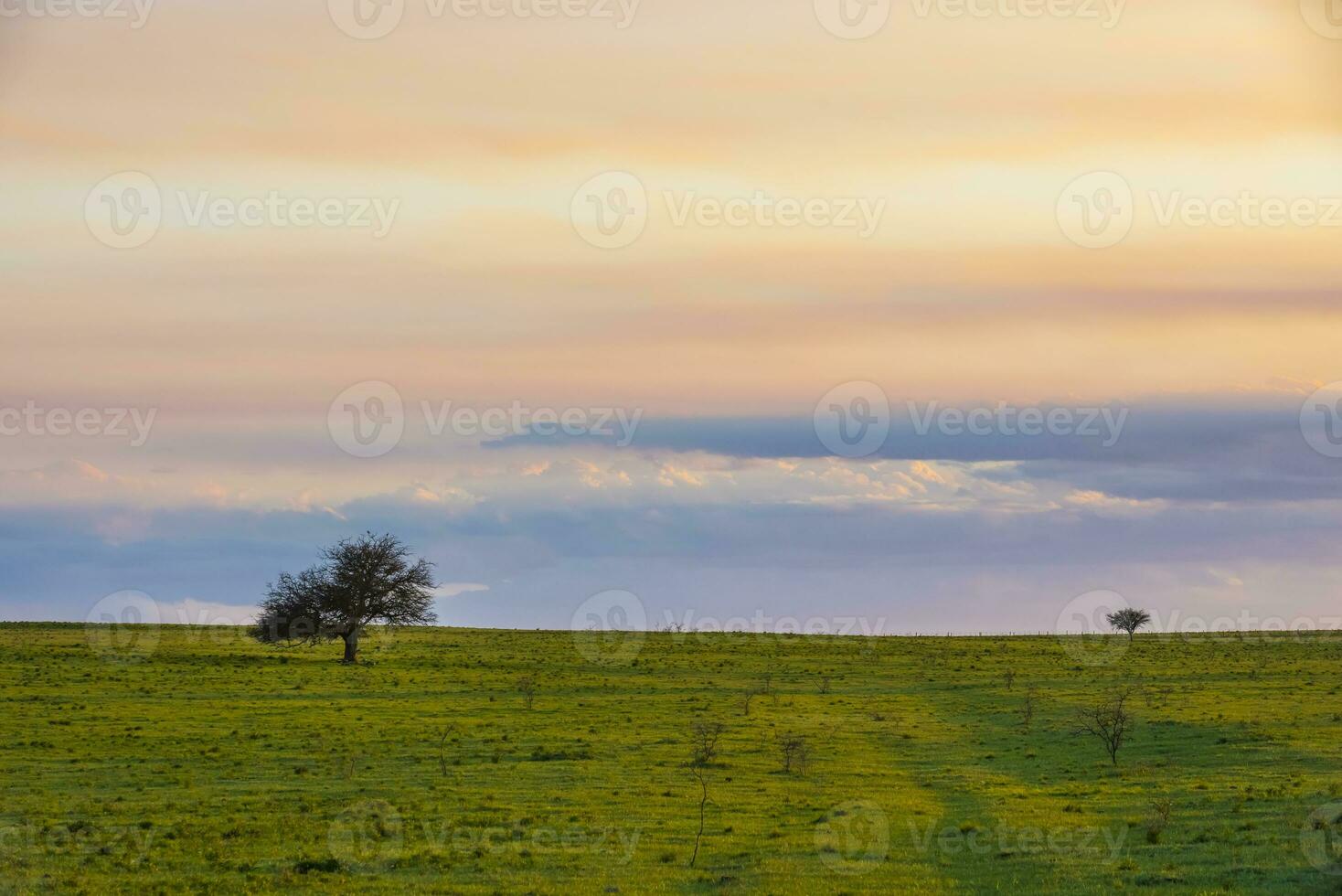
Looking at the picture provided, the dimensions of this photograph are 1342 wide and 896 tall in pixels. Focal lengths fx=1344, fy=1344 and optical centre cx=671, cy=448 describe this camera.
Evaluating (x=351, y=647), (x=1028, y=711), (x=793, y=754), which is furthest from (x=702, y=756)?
(x=351, y=647)

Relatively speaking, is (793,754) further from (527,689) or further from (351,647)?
(351,647)

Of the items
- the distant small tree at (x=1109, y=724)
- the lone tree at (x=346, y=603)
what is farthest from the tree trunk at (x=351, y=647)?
the distant small tree at (x=1109, y=724)

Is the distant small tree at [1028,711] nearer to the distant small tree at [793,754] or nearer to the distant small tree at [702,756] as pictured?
the distant small tree at [793,754]

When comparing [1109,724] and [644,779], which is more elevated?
[1109,724]

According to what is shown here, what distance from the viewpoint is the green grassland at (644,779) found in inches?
1147

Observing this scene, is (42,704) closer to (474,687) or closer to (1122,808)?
(474,687)

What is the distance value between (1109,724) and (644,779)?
1977cm

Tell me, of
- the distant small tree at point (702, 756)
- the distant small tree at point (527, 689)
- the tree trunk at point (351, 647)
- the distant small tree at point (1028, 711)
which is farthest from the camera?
the tree trunk at point (351, 647)

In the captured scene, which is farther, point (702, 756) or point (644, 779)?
point (702, 756)

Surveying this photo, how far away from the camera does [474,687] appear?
6950 centimetres

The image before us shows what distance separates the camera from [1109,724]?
168 ft

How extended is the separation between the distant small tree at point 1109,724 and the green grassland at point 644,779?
→ 79 cm

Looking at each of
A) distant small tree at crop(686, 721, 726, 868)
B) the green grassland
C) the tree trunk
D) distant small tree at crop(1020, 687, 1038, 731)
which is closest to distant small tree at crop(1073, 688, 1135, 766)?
the green grassland

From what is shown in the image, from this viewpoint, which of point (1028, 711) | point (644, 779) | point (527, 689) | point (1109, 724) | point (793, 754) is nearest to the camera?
point (644, 779)
